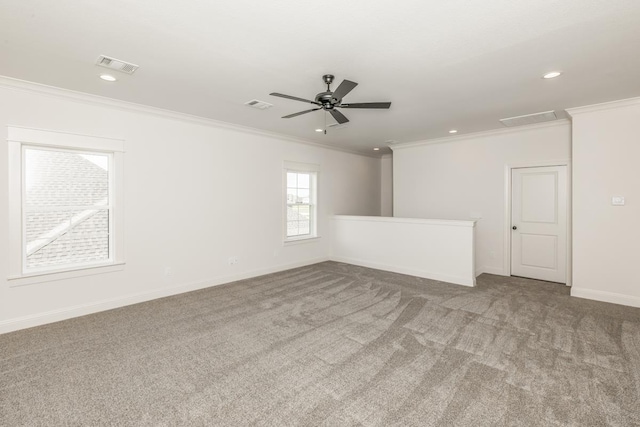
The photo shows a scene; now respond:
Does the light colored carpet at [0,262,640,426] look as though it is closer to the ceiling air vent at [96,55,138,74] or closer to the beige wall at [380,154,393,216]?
the ceiling air vent at [96,55,138,74]

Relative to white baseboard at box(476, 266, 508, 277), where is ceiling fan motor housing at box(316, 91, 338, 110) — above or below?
above

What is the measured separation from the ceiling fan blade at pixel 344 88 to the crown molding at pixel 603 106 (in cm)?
359

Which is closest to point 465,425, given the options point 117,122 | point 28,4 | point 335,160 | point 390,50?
point 390,50

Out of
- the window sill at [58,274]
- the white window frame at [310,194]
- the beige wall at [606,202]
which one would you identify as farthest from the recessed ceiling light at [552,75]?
the window sill at [58,274]

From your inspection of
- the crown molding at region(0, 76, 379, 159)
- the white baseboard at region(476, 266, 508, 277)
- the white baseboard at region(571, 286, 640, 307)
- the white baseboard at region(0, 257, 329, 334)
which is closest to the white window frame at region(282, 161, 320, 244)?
the crown molding at region(0, 76, 379, 159)

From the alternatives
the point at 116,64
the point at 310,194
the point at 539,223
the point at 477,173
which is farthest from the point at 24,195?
the point at 539,223

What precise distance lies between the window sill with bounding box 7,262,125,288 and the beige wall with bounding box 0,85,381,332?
5 centimetres

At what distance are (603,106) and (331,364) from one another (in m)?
4.83

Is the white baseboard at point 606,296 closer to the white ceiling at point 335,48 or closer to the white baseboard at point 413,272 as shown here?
the white baseboard at point 413,272

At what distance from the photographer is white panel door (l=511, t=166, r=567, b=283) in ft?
16.3

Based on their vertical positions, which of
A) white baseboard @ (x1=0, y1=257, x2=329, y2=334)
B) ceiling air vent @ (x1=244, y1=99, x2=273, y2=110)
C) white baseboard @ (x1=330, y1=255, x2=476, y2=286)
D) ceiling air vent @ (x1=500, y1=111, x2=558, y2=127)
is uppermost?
ceiling air vent @ (x1=500, y1=111, x2=558, y2=127)

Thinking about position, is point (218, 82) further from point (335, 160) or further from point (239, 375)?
point (335, 160)

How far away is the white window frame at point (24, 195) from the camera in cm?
323

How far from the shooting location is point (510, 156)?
5.35 meters
